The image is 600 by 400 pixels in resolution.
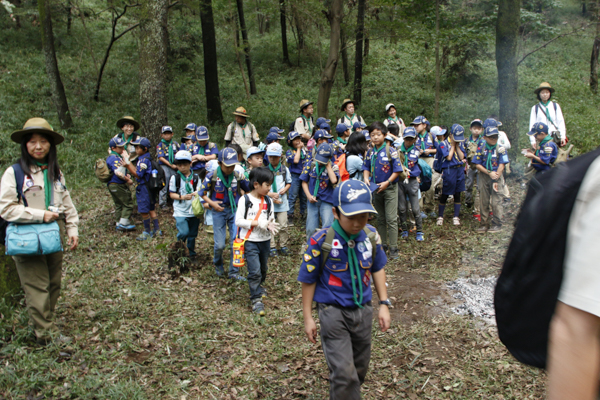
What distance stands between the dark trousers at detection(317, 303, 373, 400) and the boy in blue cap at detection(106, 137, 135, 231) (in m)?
7.46

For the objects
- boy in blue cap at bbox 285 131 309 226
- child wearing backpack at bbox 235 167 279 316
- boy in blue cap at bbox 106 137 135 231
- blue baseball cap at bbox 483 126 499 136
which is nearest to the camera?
child wearing backpack at bbox 235 167 279 316

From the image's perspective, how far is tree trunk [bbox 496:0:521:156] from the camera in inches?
453

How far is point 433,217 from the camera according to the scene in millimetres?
10594

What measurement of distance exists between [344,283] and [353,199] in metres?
0.74

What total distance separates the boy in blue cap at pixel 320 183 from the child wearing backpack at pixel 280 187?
58 centimetres

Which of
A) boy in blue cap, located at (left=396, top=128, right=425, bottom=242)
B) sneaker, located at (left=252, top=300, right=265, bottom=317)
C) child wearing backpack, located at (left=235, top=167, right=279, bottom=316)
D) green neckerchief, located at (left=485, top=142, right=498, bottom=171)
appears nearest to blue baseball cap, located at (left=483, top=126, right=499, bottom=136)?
green neckerchief, located at (left=485, top=142, right=498, bottom=171)

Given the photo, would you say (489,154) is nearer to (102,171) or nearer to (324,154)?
(324,154)

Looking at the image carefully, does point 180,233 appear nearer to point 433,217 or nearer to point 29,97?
point 433,217

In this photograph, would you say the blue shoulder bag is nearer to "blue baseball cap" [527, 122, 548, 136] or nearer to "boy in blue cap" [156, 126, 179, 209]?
"boy in blue cap" [156, 126, 179, 209]

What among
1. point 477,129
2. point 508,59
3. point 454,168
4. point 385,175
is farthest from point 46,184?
point 508,59

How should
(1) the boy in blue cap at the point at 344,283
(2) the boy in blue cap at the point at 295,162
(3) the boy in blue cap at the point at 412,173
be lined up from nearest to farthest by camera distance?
(1) the boy in blue cap at the point at 344,283 < (3) the boy in blue cap at the point at 412,173 < (2) the boy in blue cap at the point at 295,162

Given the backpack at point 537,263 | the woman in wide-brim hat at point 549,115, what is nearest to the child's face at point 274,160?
the woman in wide-brim hat at point 549,115

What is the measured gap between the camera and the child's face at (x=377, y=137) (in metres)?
8.00

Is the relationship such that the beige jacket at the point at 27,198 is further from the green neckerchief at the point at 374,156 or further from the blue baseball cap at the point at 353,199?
the green neckerchief at the point at 374,156
